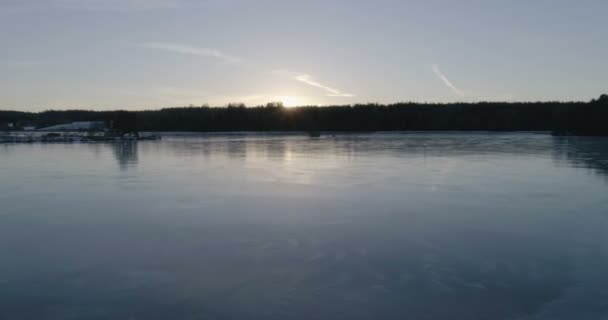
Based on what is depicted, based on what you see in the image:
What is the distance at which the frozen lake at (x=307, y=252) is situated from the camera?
6.04 meters

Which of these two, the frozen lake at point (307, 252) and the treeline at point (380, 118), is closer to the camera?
the frozen lake at point (307, 252)

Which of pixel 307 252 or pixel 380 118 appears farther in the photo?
pixel 380 118

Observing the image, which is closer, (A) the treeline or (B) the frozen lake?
(B) the frozen lake

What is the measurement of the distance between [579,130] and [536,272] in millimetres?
81047

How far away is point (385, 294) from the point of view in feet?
21.0

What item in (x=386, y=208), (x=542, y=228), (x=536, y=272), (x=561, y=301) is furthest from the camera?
(x=386, y=208)

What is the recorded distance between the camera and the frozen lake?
604cm

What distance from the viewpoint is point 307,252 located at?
329 inches

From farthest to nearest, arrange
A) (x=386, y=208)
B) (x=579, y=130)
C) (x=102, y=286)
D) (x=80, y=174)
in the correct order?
(x=579, y=130)
(x=80, y=174)
(x=386, y=208)
(x=102, y=286)

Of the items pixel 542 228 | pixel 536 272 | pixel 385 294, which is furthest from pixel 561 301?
pixel 542 228

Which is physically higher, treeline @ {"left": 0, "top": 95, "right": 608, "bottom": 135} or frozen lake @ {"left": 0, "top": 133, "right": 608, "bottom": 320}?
treeline @ {"left": 0, "top": 95, "right": 608, "bottom": 135}

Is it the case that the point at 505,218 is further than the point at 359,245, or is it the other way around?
the point at 505,218

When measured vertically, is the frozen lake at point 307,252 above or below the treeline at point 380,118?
below

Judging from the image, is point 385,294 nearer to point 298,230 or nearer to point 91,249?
point 298,230
